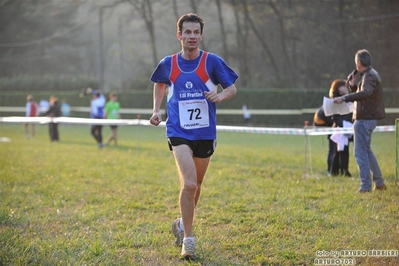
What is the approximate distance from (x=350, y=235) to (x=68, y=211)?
12.2ft

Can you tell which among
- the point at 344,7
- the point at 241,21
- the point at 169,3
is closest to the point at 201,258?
the point at 344,7

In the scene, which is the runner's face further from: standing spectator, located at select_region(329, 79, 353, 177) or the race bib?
standing spectator, located at select_region(329, 79, 353, 177)

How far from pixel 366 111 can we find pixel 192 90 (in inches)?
150

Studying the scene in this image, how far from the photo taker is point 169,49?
127ft

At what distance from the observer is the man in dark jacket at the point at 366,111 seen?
788 centimetres

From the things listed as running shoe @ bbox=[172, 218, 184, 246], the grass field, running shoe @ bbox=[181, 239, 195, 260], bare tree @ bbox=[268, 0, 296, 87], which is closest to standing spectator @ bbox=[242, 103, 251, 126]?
bare tree @ bbox=[268, 0, 296, 87]

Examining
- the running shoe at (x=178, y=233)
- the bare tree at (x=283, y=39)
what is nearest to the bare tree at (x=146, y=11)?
the bare tree at (x=283, y=39)

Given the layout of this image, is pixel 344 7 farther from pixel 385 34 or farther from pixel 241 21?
pixel 241 21

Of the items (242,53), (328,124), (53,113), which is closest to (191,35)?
(328,124)

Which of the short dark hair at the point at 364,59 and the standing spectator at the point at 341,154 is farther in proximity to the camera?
the standing spectator at the point at 341,154

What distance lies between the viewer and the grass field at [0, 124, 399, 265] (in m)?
4.95

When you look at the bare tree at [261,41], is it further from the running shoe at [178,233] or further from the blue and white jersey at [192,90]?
the blue and white jersey at [192,90]

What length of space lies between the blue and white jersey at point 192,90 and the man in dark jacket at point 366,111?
11.1 ft

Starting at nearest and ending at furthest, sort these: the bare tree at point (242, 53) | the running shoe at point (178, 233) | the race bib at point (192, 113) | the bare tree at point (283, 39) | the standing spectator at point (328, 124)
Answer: the race bib at point (192, 113)
the running shoe at point (178, 233)
the standing spectator at point (328, 124)
the bare tree at point (283, 39)
the bare tree at point (242, 53)
